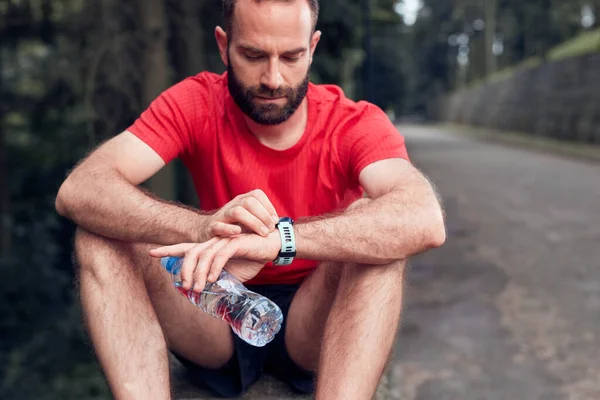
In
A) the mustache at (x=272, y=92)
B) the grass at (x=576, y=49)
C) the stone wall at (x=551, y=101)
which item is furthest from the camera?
the grass at (x=576, y=49)

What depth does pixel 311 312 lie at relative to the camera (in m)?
2.23

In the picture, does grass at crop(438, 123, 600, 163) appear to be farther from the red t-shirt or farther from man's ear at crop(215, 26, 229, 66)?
man's ear at crop(215, 26, 229, 66)

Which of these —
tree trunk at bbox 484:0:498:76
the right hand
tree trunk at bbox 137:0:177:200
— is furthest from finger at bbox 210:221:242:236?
tree trunk at bbox 484:0:498:76

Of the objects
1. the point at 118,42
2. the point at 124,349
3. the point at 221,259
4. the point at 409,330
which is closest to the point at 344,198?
the point at 221,259

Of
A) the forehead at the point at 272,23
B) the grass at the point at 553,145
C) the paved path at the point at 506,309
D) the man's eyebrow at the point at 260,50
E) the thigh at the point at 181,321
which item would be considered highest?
the forehead at the point at 272,23

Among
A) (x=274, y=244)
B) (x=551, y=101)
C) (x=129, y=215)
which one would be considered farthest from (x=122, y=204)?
(x=551, y=101)

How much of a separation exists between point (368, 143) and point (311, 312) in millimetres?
534

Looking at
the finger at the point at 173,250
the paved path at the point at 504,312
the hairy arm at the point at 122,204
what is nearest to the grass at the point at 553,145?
the paved path at the point at 504,312

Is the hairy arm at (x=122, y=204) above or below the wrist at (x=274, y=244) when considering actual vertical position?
above

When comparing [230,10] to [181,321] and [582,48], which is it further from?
[582,48]

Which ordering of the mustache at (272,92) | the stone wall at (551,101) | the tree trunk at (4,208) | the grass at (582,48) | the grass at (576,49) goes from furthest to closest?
the grass at (576,49)
the grass at (582,48)
the stone wall at (551,101)
the tree trunk at (4,208)
the mustache at (272,92)

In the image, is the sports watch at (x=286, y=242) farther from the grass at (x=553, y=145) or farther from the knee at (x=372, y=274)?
the grass at (x=553, y=145)

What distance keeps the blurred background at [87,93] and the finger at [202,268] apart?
2.03 feet

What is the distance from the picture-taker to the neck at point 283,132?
7.56ft
